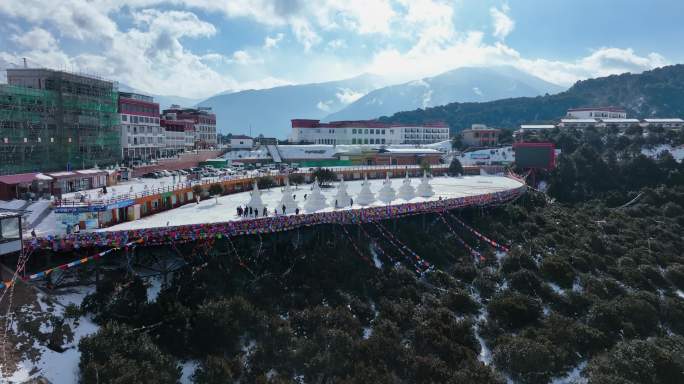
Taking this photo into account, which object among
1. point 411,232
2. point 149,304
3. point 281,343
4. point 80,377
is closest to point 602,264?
point 411,232

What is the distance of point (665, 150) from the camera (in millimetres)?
63688

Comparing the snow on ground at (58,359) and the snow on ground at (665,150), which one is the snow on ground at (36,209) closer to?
the snow on ground at (58,359)

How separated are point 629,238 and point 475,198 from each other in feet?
40.6

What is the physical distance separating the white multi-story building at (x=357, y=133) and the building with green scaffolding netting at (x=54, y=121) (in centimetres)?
4164

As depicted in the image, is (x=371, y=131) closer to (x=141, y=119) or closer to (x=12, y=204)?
(x=141, y=119)

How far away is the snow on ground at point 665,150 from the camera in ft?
207

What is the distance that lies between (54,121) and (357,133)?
55123 millimetres

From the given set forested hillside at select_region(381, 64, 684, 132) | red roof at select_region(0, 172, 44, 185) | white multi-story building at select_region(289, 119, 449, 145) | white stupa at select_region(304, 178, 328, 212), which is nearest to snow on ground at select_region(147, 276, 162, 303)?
white stupa at select_region(304, 178, 328, 212)

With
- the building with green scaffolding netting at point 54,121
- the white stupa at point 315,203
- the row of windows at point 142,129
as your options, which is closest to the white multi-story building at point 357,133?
the row of windows at point 142,129

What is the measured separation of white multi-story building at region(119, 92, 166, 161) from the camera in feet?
179

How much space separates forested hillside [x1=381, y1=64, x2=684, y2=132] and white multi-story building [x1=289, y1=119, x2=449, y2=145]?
71.6 m

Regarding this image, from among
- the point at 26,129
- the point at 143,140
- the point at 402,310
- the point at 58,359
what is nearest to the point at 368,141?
the point at 143,140

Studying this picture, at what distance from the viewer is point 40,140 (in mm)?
40969

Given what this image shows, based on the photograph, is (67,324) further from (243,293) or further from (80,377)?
(243,293)
